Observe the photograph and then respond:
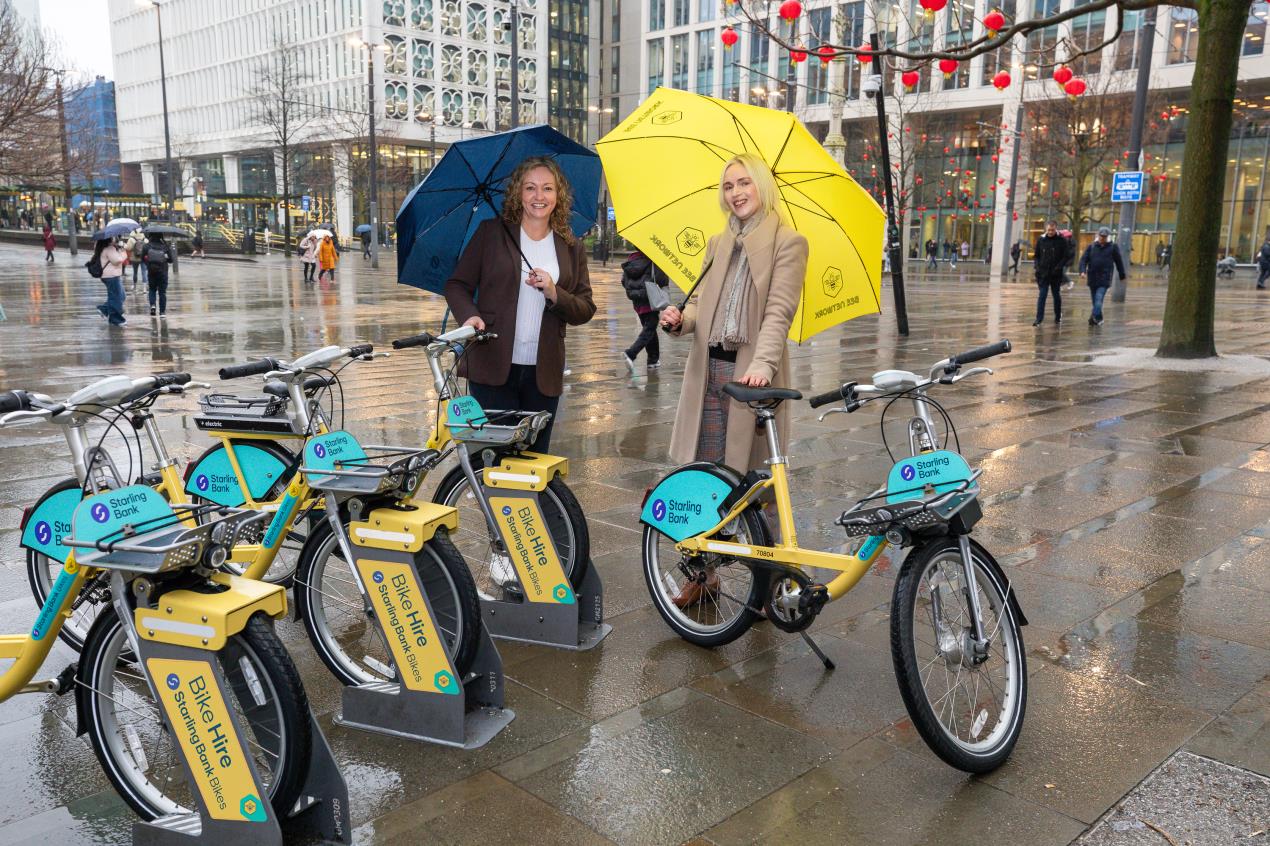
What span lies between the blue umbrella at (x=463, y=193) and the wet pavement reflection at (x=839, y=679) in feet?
5.83

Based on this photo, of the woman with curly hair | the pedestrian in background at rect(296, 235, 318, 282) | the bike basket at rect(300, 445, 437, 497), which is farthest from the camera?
the pedestrian in background at rect(296, 235, 318, 282)

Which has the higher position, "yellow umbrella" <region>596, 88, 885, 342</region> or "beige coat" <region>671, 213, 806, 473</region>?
"yellow umbrella" <region>596, 88, 885, 342</region>

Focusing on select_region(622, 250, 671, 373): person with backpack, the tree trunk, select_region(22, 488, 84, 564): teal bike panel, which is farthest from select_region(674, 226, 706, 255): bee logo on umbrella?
the tree trunk

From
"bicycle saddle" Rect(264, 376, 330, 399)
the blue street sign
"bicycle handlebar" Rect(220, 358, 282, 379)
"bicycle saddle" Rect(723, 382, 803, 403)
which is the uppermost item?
the blue street sign

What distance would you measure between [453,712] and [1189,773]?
2.36m

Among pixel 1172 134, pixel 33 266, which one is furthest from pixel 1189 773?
pixel 1172 134

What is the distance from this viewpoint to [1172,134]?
47875 millimetres

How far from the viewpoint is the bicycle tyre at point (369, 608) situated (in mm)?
3359

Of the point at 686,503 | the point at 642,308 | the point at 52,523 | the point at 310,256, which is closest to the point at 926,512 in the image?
the point at 686,503

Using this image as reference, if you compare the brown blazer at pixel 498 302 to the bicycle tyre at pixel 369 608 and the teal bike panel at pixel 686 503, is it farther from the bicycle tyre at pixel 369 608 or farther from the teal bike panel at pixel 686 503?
the bicycle tyre at pixel 369 608

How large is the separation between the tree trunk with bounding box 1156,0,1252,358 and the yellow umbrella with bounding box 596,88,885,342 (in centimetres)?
878

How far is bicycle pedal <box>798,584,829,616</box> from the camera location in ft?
11.9

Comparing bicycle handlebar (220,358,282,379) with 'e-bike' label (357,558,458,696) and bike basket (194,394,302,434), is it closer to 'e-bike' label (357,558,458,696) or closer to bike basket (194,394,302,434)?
bike basket (194,394,302,434)

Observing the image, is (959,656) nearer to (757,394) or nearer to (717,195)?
(757,394)
